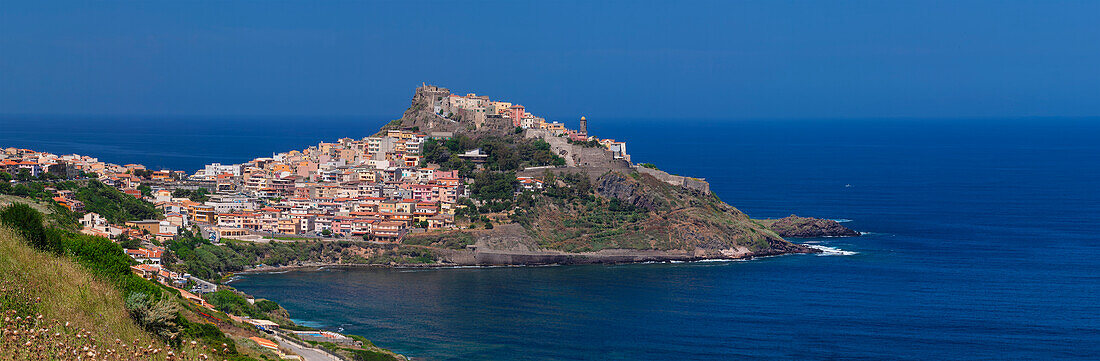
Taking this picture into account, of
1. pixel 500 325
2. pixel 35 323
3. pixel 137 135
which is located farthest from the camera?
pixel 137 135

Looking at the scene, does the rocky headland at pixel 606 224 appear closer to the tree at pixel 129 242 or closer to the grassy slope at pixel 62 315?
the tree at pixel 129 242

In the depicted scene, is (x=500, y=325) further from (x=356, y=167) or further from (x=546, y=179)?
(x=356, y=167)

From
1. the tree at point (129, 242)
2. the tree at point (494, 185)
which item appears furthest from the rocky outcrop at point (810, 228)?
the tree at point (129, 242)

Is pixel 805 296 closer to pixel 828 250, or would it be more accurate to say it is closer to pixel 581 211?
pixel 828 250

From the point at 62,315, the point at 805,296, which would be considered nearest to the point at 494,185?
the point at 805,296

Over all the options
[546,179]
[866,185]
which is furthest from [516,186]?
[866,185]

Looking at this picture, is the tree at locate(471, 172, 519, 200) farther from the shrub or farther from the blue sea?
the shrub
